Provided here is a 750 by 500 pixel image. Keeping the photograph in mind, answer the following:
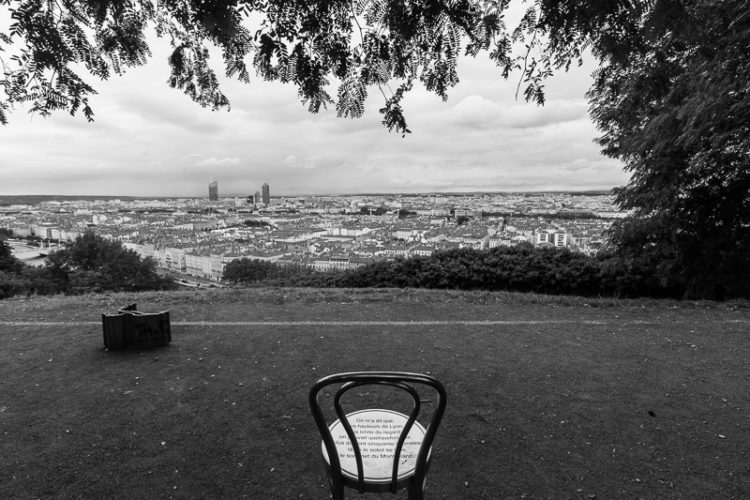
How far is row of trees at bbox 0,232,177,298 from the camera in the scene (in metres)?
26.4

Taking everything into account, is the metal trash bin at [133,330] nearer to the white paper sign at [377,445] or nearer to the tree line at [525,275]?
the white paper sign at [377,445]

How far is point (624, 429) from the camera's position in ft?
11.2

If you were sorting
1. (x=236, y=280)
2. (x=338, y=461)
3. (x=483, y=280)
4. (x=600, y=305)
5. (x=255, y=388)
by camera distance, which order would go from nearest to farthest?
1. (x=338, y=461)
2. (x=255, y=388)
3. (x=600, y=305)
4. (x=483, y=280)
5. (x=236, y=280)

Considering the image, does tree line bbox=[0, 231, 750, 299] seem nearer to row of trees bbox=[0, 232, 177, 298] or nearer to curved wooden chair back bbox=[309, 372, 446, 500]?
curved wooden chair back bbox=[309, 372, 446, 500]

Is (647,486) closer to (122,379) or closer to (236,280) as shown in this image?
(122,379)

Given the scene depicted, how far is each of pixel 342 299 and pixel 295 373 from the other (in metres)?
4.21

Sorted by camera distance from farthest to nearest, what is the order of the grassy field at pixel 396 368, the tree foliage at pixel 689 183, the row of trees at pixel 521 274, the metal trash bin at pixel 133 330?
the row of trees at pixel 521 274 < the tree foliage at pixel 689 183 < the metal trash bin at pixel 133 330 < the grassy field at pixel 396 368

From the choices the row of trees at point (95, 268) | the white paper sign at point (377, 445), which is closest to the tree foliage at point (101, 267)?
the row of trees at point (95, 268)

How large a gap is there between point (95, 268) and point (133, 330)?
30.5m

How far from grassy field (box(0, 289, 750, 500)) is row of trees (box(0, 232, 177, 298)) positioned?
2370cm

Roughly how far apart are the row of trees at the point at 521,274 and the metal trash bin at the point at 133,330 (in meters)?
7.62

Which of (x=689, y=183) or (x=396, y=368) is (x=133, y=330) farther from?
(x=689, y=183)

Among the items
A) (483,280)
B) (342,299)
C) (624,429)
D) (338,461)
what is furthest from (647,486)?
(483,280)

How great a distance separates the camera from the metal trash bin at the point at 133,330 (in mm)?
5352
